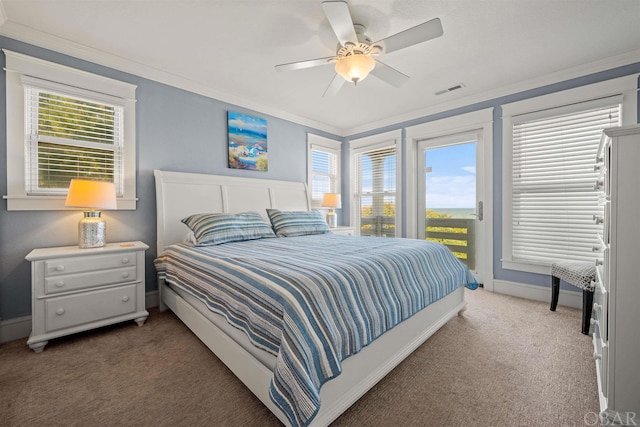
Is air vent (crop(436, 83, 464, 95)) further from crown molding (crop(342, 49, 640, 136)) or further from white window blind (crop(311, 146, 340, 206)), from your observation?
white window blind (crop(311, 146, 340, 206))

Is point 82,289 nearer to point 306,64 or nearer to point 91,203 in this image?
point 91,203

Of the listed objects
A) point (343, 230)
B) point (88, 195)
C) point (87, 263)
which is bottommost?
point (87, 263)

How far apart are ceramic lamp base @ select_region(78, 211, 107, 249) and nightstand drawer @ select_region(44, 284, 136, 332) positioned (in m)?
0.41

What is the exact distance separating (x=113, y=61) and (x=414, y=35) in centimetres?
282

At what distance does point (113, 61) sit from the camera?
2.67m

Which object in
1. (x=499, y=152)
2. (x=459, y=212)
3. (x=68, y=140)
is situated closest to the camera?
(x=68, y=140)

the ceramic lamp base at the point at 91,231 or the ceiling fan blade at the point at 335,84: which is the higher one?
the ceiling fan blade at the point at 335,84

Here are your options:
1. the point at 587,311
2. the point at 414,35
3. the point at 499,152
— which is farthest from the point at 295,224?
the point at 587,311

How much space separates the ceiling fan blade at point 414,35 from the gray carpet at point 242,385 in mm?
2211

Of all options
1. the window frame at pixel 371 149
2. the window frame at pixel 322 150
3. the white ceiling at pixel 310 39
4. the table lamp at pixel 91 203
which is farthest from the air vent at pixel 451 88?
the table lamp at pixel 91 203

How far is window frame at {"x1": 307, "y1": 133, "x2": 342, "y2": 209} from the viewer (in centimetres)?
456

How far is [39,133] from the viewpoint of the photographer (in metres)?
2.35

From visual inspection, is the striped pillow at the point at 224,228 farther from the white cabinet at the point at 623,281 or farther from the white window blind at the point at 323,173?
the white cabinet at the point at 623,281

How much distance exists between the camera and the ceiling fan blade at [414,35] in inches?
69.0
